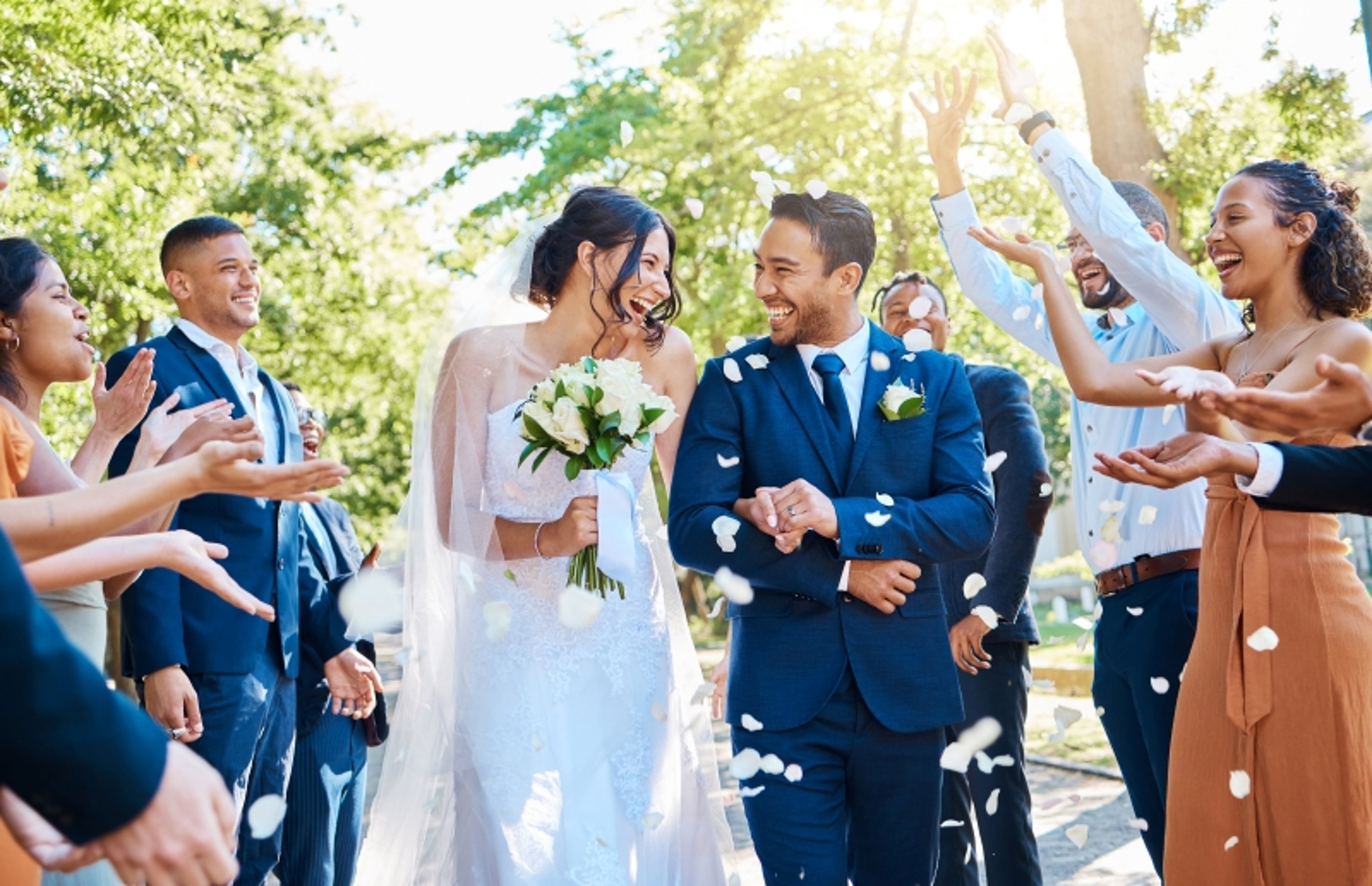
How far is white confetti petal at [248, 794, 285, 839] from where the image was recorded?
4.88m

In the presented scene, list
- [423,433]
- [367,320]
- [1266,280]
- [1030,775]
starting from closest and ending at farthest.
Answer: [1266,280], [423,433], [1030,775], [367,320]

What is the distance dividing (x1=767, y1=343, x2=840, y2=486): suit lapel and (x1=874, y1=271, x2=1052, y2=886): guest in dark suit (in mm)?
1174

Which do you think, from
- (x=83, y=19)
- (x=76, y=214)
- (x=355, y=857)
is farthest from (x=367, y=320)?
(x=355, y=857)

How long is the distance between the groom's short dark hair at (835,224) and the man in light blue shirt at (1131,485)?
0.42 meters

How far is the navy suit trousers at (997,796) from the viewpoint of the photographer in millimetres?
5328

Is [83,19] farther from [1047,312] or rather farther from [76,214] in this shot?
[1047,312]

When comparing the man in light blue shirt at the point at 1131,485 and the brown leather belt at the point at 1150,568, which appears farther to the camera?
the brown leather belt at the point at 1150,568

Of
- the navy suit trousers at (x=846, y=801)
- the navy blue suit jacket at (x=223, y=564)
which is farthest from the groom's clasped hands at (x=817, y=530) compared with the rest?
the navy blue suit jacket at (x=223, y=564)

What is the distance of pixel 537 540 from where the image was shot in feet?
14.4

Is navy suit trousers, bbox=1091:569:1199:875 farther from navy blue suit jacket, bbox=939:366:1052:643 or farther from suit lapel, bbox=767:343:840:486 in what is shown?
suit lapel, bbox=767:343:840:486

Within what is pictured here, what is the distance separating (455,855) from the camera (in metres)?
4.29

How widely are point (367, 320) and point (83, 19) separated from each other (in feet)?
33.1

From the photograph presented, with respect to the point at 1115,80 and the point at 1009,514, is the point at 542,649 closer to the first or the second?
the point at 1009,514

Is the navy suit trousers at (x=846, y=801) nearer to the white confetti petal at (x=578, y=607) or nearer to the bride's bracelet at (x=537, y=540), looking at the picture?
the white confetti petal at (x=578, y=607)
